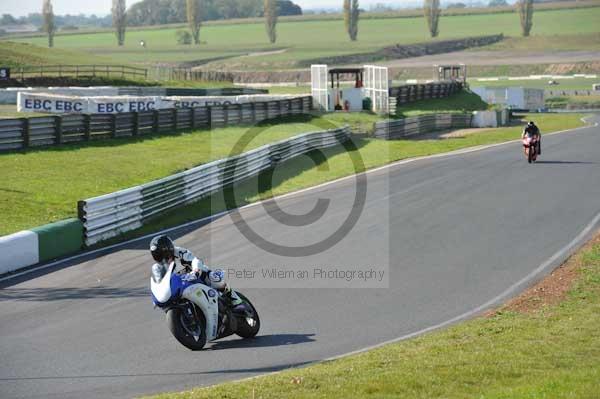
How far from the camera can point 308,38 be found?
595ft

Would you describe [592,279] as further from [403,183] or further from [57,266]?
[403,183]

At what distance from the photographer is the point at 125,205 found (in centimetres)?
2155

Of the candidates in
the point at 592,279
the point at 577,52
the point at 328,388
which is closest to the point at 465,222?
the point at 592,279

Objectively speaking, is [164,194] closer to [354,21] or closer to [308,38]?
[354,21]

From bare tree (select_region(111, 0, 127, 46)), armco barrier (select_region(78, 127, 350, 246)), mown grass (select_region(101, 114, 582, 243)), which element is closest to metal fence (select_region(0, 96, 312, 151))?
mown grass (select_region(101, 114, 582, 243))

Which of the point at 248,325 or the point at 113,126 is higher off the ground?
the point at 113,126

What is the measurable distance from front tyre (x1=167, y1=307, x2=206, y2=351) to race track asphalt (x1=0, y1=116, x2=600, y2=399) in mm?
189

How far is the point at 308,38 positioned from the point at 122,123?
14824cm

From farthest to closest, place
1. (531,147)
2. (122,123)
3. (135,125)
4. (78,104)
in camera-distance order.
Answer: (78,104), (135,125), (122,123), (531,147)

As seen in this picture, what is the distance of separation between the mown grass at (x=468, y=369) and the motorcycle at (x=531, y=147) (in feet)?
68.4

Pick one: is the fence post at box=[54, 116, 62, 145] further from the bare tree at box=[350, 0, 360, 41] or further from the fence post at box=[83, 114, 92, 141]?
the bare tree at box=[350, 0, 360, 41]

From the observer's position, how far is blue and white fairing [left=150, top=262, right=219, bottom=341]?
11.6 m

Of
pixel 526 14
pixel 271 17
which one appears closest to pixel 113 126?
pixel 526 14

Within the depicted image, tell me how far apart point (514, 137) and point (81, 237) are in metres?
31.1
